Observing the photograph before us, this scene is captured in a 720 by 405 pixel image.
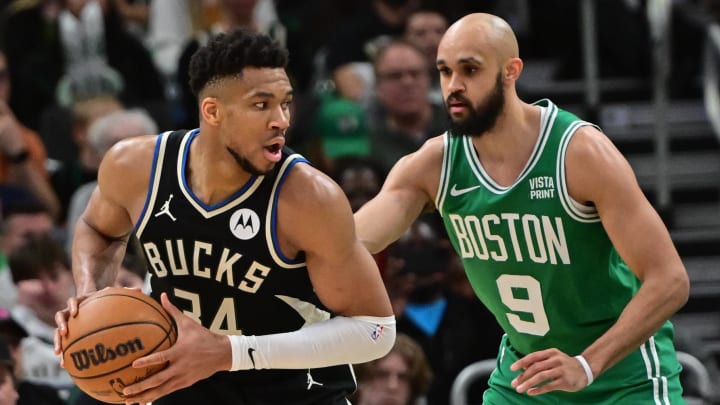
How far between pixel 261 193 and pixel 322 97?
422 centimetres

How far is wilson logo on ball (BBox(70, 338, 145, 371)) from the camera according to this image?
432cm

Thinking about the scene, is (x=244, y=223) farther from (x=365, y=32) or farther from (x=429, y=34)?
(x=365, y=32)

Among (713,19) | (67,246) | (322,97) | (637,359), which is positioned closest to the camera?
(637,359)

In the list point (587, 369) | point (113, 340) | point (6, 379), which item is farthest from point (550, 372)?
point (6, 379)

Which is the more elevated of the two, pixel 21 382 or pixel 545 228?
pixel 545 228

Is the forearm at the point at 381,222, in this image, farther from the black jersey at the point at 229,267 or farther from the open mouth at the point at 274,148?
the open mouth at the point at 274,148

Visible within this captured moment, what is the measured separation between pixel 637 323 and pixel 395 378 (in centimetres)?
220

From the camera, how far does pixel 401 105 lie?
843 cm

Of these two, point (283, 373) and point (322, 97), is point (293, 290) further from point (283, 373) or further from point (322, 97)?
point (322, 97)

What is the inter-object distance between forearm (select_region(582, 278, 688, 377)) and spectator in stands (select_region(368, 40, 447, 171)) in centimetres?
380

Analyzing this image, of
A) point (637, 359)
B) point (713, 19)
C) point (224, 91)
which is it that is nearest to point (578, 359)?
point (637, 359)

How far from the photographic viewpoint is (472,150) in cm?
513

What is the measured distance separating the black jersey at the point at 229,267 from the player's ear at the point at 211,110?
22 cm

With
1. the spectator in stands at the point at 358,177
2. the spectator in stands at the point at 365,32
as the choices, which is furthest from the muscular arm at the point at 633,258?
the spectator in stands at the point at 365,32
